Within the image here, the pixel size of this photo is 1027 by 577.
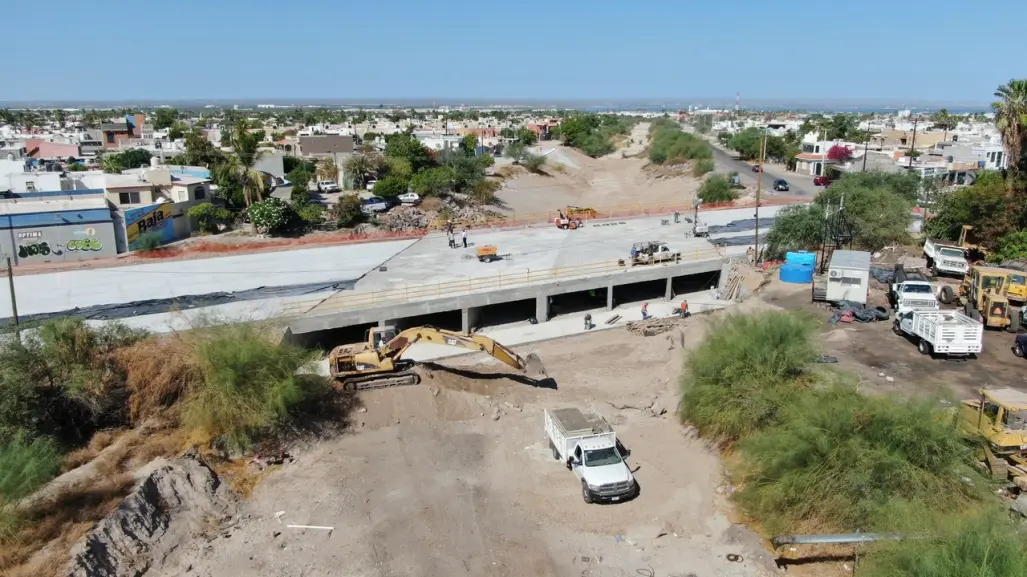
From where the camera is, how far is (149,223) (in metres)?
41.9

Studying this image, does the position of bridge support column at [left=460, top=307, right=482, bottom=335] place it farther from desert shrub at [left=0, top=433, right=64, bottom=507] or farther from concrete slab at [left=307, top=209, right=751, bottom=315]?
desert shrub at [left=0, top=433, right=64, bottom=507]

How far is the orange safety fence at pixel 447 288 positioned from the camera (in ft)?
94.6

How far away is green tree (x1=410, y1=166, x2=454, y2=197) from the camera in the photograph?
57344 millimetres

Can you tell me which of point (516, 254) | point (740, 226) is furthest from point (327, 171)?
point (740, 226)

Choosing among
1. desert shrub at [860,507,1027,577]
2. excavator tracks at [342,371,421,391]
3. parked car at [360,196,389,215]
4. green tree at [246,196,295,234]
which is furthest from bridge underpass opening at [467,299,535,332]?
parked car at [360,196,389,215]

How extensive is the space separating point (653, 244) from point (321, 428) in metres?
20.3

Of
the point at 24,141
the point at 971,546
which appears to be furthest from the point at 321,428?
the point at 24,141

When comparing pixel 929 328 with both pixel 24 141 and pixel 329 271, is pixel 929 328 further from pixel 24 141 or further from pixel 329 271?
pixel 24 141

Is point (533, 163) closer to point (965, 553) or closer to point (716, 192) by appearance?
point (716, 192)

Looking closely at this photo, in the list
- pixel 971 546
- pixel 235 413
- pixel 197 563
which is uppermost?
pixel 971 546

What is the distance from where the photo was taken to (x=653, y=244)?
119 feet

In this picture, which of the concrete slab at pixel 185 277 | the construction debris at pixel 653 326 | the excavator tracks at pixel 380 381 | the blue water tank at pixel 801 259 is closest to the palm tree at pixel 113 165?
the concrete slab at pixel 185 277

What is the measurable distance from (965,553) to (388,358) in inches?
686

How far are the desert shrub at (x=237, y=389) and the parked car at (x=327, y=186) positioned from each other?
4018 centimetres
